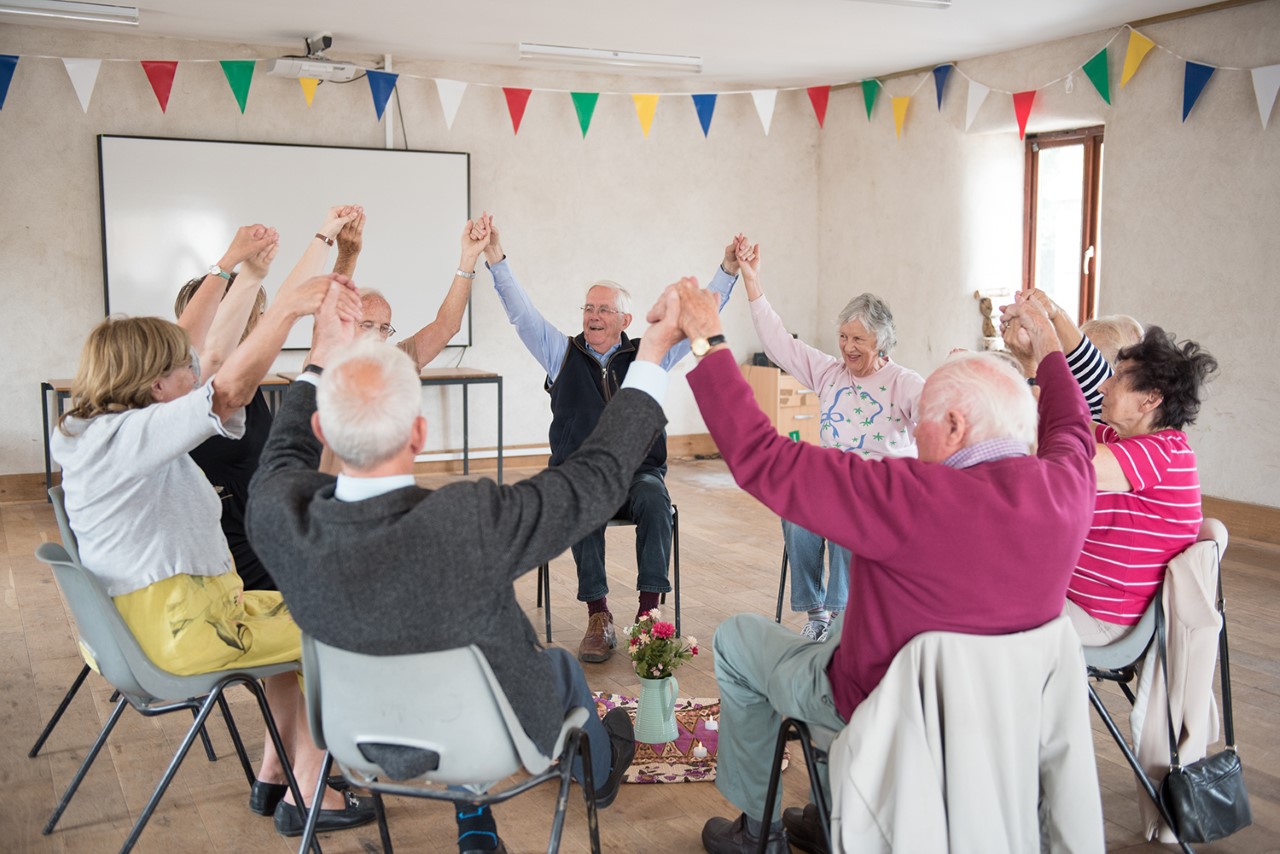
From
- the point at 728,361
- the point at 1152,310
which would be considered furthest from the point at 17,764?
the point at 1152,310

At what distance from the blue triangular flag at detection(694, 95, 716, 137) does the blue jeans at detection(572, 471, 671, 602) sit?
4618 millimetres

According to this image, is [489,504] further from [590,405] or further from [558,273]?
[558,273]

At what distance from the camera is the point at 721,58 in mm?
7117

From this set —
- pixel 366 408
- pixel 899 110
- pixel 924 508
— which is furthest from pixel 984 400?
pixel 899 110

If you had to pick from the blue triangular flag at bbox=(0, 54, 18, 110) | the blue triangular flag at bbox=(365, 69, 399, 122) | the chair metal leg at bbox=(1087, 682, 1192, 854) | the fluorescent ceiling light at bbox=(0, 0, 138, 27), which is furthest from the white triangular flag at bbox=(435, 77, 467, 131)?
the chair metal leg at bbox=(1087, 682, 1192, 854)

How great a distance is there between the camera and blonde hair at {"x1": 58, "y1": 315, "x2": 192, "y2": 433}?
7.55ft

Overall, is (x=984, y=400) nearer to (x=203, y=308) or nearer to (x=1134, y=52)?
(x=203, y=308)

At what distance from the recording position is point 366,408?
1.70 m

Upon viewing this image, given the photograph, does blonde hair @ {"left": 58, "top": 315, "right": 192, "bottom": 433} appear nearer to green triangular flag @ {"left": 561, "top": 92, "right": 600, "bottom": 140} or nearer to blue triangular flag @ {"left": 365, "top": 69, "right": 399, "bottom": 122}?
blue triangular flag @ {"left": 365, "top": 69, "right": 399, "bottom": 122}

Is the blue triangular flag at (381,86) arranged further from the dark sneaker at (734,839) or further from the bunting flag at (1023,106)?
the dark sneaker at (734,839)

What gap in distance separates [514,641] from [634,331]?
21.8 feet

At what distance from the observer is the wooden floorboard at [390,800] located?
2.57 metres

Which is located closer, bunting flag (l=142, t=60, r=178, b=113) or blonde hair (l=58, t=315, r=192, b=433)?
blonde hair (l=58, t=315, r=192, b=433)

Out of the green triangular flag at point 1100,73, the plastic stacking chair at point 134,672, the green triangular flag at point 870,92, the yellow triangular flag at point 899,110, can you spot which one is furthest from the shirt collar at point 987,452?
the green triangular flag at point 870,92
